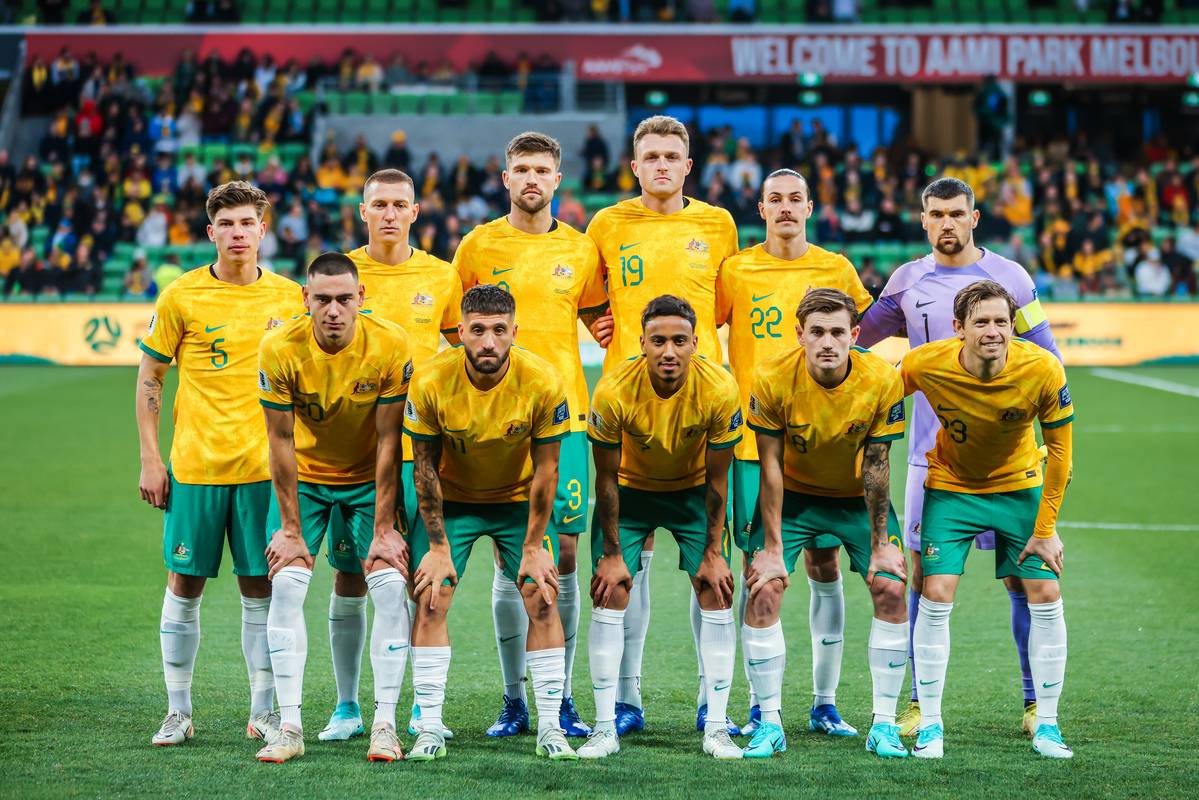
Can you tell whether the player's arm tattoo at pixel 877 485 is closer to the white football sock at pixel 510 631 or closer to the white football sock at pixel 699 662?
the white football sock at pixel 699 662

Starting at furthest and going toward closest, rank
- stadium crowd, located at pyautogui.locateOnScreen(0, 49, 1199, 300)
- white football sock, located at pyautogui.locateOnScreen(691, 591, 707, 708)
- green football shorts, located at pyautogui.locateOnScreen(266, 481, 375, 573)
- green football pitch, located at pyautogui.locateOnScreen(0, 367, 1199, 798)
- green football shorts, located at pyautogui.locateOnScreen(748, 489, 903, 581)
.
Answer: stadium crowd, located at pyautogui.locateOnScreen(0, 49, 1199, 300), white football sock, located at pyautogui.locateOnScreen(691, 591, 707, 708), green football shorts, located at pyautogui.locateOnScreen(748, 489, 903, 581), green football shorts, located at pyautogui.locateOnScreen(266, 481, 375, 573), green football pitch, located at pyautogui.locateOnScreen(0, 367, 1199, 798)

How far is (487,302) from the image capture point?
18.2 ft

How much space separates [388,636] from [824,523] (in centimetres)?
184

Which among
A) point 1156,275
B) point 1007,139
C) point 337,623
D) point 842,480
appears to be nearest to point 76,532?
point 337,623

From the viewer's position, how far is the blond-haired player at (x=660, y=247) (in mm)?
6469

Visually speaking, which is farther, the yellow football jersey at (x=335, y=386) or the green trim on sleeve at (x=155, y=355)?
the green trim on sleeve at (x=155, y=355)

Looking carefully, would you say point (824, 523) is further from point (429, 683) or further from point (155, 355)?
point (155, 355)

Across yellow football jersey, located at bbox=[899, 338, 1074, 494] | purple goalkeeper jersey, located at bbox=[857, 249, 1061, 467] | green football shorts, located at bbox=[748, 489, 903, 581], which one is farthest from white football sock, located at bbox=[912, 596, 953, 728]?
purple goalkeeper jersey, located at bbox=[857, 249, 1061, 467]

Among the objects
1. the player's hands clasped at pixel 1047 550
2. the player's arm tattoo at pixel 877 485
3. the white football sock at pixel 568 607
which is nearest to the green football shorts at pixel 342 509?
the white football sock at pixel 568 607

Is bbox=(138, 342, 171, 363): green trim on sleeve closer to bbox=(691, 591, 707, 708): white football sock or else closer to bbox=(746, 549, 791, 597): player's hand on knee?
bbox=(691, 591, 707, 708): white football sock

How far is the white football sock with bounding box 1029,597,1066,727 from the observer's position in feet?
18.9

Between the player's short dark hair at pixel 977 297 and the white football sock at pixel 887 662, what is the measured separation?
4.15 feet

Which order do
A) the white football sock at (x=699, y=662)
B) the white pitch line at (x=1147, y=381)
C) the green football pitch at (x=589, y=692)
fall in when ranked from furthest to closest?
the white pitch line at (x=1147, y=381) → the white football sock at (x=699, y=662) → the green football pitch at (x=589, y=692)

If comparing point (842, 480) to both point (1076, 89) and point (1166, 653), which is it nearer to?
point (1166, 653)
